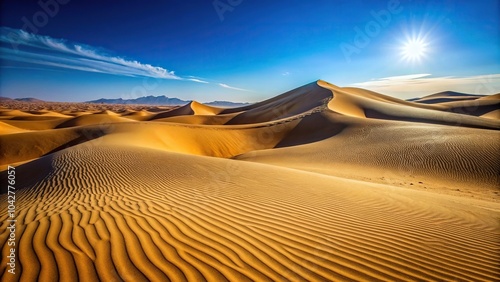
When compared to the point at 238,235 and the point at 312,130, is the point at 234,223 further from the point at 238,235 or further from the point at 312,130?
the point at 312,130

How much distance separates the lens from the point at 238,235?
321cm

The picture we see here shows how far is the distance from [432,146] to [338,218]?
12.0 m

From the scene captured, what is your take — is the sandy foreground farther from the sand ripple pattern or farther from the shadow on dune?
the shadow on dune

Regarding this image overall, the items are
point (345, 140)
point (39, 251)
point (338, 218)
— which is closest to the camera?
point (39, 251)

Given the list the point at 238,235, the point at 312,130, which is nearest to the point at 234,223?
the point at 238,235

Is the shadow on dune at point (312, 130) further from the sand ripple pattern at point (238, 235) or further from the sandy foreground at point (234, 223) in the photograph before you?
the sand ripple pattern at point (238, 235)

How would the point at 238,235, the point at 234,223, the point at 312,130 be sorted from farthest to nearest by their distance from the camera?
the point at 312,130 < the point at 234,223 < the point at 238,235

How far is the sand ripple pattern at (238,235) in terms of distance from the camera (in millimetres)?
2498

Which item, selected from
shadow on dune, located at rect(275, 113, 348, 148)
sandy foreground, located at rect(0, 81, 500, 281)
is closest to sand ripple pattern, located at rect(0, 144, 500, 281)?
sandy foreground, located at rect(0, 81, 500, 281)

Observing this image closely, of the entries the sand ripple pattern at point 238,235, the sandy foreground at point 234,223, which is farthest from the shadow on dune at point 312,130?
the sand ripple pattern at point 238,235

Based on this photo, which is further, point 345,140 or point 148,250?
point 345,140

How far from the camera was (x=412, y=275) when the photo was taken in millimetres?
2670

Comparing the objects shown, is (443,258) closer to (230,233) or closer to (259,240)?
(259,240)

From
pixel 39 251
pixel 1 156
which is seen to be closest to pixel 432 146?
pixel 39 251
